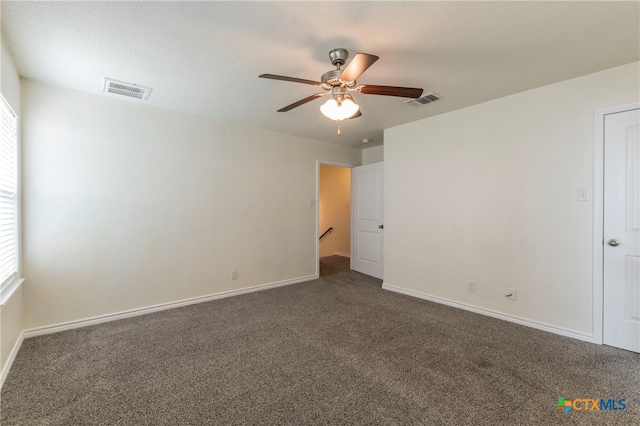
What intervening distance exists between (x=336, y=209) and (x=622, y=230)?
5148 mm

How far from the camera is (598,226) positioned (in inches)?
98.5

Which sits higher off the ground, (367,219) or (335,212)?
(335,212)

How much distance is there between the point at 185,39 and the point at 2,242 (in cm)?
212

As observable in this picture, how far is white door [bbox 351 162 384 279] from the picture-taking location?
4.84 meters

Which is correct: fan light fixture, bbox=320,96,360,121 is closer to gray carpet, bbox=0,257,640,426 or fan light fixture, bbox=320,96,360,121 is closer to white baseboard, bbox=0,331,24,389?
gray carpet, bbox=0,257,640,426

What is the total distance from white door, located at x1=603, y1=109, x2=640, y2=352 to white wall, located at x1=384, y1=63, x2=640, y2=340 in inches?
4.8

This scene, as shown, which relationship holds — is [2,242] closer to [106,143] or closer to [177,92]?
[106,143]

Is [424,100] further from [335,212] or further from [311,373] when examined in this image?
[335,212]

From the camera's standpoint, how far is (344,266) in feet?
19.0

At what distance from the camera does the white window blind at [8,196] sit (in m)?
2.12

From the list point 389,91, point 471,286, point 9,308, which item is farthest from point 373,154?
point 9,308

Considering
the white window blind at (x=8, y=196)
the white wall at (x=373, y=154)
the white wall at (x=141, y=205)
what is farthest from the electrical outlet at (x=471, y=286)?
the white window blind at (x=8, y=196)

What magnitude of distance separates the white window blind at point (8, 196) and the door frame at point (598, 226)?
16.3ft

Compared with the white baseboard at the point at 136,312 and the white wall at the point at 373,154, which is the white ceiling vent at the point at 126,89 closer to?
the white baseboard at the point at 136,312
